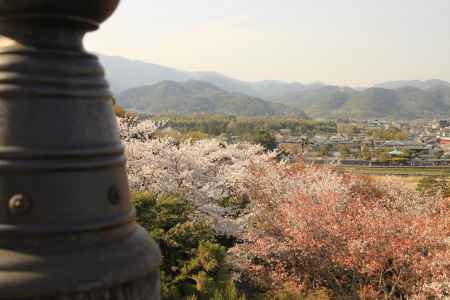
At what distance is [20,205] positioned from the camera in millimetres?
1688

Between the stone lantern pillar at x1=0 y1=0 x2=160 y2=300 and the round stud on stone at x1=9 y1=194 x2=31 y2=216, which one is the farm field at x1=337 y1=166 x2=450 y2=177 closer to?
the stone lantern pillar at x1=0 y1=0 x2=160 y2=300

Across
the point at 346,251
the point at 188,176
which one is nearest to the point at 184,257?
the point at 346,251

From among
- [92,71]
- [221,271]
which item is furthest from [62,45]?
[221,271]

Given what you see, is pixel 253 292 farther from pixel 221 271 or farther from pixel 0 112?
pixel 0 112

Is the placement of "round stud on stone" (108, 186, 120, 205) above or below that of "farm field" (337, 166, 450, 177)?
above

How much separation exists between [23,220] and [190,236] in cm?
736

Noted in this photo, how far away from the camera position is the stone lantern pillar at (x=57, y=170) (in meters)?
1.67

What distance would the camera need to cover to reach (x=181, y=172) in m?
14.1

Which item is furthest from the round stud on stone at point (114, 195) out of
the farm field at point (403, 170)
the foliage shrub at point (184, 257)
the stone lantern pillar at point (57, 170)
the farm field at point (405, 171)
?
the farm field at point (403, 170)

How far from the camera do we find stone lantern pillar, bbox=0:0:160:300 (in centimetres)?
167

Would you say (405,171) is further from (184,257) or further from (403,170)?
(184,257)

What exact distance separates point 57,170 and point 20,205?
0.19 metres

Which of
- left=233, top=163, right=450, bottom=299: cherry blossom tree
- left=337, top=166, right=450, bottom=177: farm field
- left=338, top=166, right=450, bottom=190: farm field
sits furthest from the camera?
left=337, top=166, right=450, bottom=177: farm field

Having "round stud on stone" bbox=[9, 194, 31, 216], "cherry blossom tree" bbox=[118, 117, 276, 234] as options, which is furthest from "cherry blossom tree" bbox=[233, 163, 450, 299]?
"round stud on stone" bbox=[9, 194, 31, 216]
